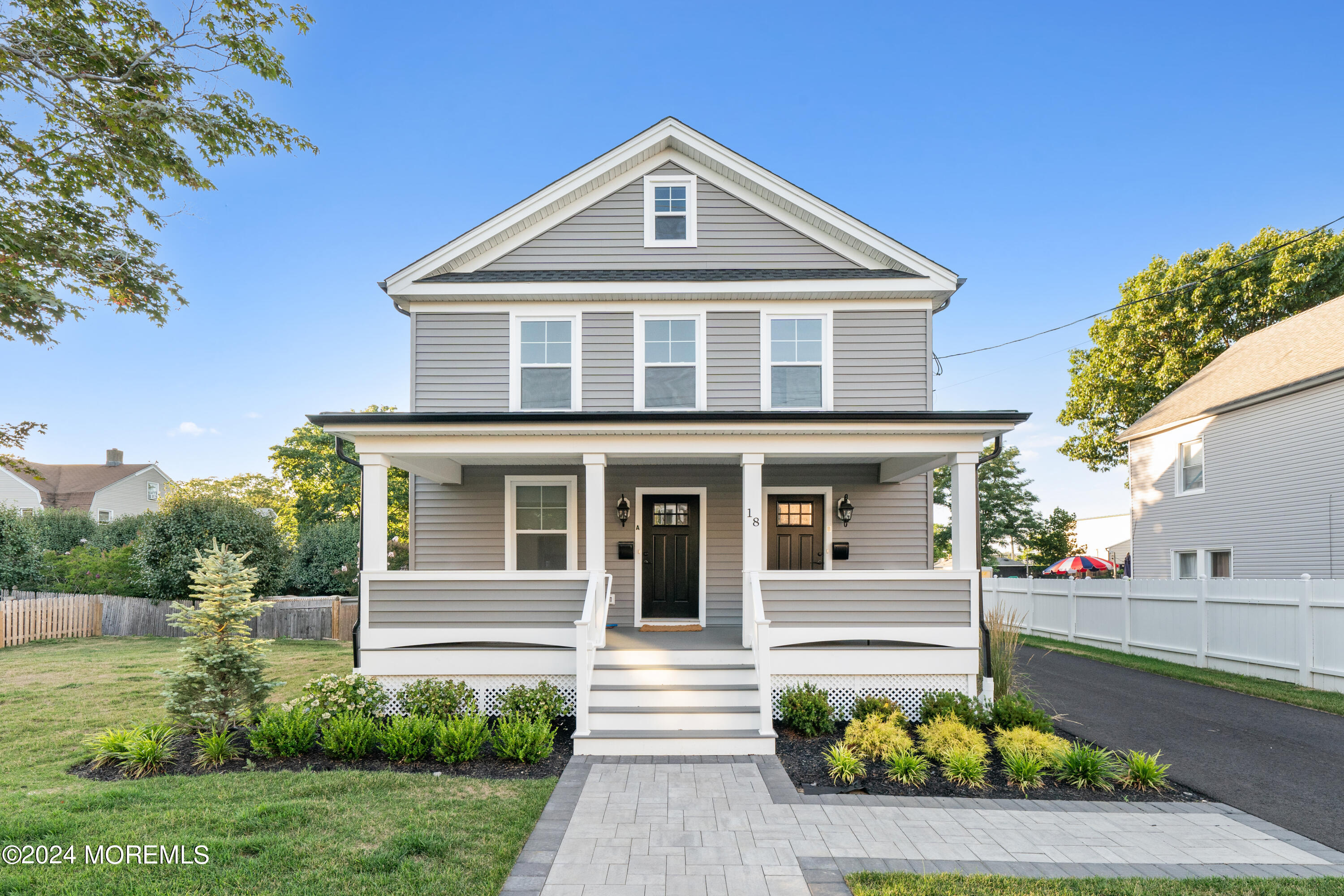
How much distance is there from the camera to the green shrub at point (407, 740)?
637 centimetres

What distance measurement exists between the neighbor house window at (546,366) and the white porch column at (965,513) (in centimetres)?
557

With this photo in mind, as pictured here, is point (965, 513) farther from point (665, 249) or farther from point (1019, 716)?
point (665, 249)

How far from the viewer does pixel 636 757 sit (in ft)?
21.9

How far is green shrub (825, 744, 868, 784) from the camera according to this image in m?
5.83

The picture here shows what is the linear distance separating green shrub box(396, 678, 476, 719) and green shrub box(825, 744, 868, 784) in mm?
3999

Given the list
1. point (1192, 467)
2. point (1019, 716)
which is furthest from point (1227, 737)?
point (1192, 467)

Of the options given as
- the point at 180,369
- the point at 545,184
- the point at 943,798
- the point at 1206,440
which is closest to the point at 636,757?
the point at 943,798

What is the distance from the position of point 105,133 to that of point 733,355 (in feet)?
29.9

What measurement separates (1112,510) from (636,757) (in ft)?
132

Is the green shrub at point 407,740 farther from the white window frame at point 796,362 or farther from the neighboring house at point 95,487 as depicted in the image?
the neighboring house at point 95,487

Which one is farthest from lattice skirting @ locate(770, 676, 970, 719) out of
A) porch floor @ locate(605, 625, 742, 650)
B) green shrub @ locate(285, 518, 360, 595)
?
green shrub @ locate(285, 518, 360, 595)

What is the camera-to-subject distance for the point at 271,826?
4703mm

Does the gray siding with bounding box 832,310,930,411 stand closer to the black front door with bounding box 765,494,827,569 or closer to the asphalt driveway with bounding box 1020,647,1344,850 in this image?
the black front door with bounding box 765,494,827,569

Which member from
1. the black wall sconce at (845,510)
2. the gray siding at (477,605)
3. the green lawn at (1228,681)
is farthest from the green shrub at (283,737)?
the green lawn at (1228,681)
